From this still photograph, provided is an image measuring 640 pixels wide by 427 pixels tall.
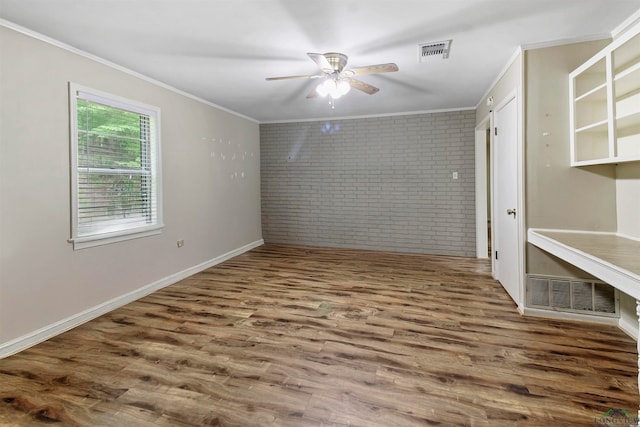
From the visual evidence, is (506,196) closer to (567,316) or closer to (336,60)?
(567,316)

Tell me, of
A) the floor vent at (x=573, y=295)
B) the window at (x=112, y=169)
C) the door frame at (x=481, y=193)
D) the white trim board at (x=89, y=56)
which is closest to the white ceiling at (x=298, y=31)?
the white trim board at (x=89, y=56)

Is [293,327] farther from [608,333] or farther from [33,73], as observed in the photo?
[33,73]

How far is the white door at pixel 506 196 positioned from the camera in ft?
10.5

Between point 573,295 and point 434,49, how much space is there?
253 centimetres

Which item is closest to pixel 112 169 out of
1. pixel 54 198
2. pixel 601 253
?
pixel 54 198

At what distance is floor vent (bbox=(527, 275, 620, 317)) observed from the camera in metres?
2.78

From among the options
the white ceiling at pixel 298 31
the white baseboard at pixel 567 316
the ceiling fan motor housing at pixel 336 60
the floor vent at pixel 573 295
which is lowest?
the white baseboard at pixel 567 316

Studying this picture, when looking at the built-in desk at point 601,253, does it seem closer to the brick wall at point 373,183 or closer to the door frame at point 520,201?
the door frame at point 520,201

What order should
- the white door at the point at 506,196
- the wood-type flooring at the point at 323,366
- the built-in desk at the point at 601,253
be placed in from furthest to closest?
the white door at the point at 506,196 < the wood-type flooring at the point at 323,366 < the built-in desk at the point at 601,253

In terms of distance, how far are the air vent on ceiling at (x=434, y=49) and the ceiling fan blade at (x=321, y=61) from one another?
2.73 ft

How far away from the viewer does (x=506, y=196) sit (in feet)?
11.6

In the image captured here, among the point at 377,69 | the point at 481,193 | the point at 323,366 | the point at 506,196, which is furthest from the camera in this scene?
the point at 481,193

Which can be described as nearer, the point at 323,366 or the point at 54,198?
the point at 323,366

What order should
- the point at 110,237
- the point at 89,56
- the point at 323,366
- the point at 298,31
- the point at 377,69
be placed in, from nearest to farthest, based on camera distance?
the point at 323,366 → the point at 298,31 → the point at 377,69 → the point at 89,56 → the point at 110,237
